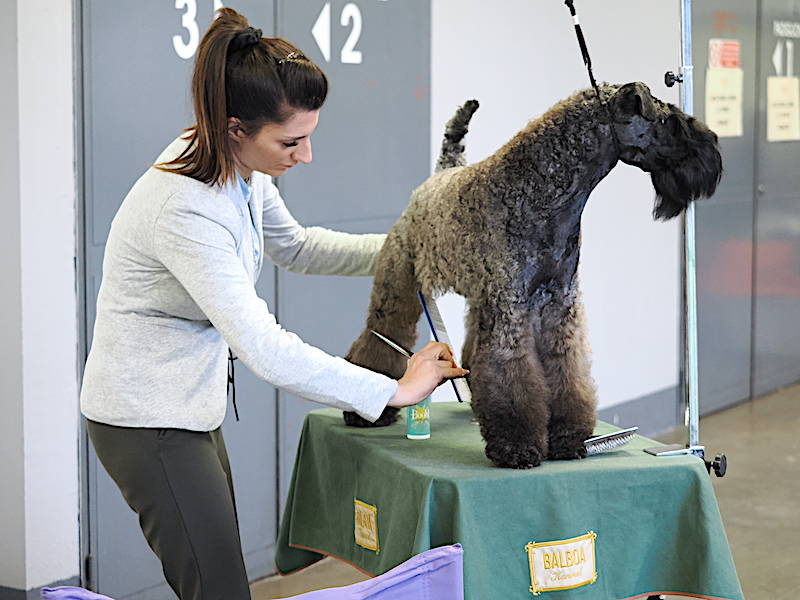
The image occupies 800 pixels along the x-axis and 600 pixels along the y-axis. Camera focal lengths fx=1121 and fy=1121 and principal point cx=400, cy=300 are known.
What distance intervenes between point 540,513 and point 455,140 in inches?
29.9

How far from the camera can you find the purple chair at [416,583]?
1.39 metres

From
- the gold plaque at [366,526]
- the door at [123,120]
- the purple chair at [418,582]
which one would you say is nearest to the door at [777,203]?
the door at [123,120]

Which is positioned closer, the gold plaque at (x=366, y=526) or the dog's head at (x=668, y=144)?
the dog's head at (x=668, y=144)

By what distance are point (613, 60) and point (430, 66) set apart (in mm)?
1181

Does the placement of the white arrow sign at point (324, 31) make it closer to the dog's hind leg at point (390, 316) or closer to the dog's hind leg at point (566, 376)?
the dog's hind leg at point (390, 316)

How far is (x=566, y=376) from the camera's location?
2.05 metres

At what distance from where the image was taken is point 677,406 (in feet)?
17.8

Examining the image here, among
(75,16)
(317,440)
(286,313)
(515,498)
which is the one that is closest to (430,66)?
(286,313)

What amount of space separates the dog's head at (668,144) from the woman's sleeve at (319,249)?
0.66 m

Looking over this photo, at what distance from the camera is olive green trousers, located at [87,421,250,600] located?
1912mm

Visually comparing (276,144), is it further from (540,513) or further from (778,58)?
(778,58)

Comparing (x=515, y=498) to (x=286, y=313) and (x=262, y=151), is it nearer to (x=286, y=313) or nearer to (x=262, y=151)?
(x=262, y=151)

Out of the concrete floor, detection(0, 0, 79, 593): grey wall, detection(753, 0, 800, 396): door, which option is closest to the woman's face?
detection(0, 0, 79, 593): grey wall

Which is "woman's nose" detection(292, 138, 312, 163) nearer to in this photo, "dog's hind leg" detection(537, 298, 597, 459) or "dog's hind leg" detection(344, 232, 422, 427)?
"dog's hind leg" detection(344, 232, 422, 427)
